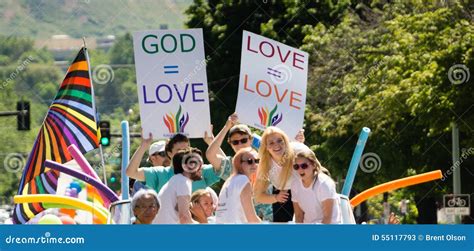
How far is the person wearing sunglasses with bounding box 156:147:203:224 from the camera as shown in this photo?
10.4 m

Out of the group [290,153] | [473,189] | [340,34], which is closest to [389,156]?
[473,189]

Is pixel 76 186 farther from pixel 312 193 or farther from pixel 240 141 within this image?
pixel 312 193

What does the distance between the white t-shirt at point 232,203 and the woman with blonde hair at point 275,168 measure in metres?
0.44

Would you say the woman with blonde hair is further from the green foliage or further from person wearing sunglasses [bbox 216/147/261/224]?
the green foliage

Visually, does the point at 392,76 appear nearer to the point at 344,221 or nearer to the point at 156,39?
the point at 156,39

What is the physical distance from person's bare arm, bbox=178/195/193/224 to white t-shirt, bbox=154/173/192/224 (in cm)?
3

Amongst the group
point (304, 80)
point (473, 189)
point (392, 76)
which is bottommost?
point (304, 80)

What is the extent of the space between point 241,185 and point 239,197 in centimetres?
10

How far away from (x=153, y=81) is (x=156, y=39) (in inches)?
14.3

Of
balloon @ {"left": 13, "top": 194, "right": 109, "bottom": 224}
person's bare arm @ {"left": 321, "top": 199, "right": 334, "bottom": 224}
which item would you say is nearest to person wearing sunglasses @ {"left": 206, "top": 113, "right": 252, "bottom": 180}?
balloon @ {"left": 13, "top": 194, "right": 109, "bottom": 224}

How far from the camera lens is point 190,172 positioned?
10.7 m

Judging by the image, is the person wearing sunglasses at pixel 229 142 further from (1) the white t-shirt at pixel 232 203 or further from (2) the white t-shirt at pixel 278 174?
(1) the white t-shirt at pixel 232 203
